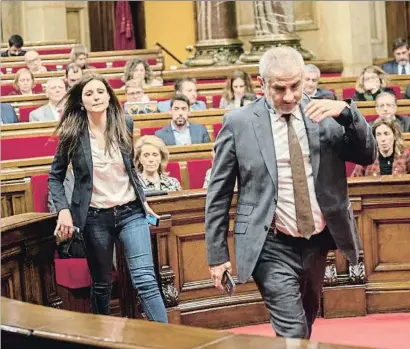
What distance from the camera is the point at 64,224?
439 centimetres

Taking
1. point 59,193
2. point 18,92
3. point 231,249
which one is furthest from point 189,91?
point 59,193

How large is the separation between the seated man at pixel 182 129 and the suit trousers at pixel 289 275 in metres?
4.01

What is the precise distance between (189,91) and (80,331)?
6.91 metres

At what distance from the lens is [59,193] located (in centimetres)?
447

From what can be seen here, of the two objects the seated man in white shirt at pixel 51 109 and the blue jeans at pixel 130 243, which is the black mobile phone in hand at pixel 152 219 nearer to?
the blue jeans at pixel 130 243

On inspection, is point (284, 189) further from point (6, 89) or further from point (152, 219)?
point (6, 89)

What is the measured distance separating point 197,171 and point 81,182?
2.08 m

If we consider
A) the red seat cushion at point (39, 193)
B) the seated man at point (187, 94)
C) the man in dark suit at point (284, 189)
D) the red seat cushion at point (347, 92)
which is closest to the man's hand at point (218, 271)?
the man in dark suit at point (284, 189)

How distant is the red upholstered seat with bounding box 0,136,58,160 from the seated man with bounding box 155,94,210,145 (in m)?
0.81

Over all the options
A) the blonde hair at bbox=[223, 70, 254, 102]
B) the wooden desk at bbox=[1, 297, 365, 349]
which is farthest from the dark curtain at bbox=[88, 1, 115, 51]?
the wooden desk at bbox=[1, 297, 365, 349]

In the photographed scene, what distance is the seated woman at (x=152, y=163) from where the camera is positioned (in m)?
5.66

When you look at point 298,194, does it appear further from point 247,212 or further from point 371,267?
point 371,267

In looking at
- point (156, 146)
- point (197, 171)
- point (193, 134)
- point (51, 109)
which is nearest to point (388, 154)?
point (197, 171)

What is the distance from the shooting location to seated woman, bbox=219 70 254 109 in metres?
8.99
